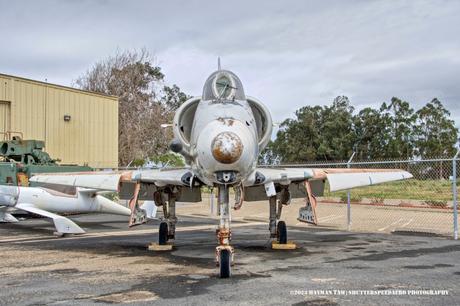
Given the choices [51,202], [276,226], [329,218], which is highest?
[51,202]

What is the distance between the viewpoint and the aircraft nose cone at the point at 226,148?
681 cm

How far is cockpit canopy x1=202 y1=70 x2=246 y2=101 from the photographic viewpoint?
8499mm

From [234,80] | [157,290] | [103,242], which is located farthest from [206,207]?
[157,290]

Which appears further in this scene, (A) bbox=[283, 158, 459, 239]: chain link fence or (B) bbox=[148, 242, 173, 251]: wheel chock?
(A) bbox=[283, 158, 459, 239]: chain link fence

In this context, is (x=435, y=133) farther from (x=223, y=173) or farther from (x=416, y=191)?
(x=223, y=173)

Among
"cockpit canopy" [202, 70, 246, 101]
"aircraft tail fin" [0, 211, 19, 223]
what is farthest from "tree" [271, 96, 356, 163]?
"cockpit canopy" [202, 70, 246, 101]

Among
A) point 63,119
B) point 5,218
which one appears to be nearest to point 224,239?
point 5,218

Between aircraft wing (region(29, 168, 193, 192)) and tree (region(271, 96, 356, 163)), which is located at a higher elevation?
tree (region(271, 96, 356, 163))

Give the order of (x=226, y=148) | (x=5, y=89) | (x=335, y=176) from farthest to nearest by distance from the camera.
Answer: (x=5, y=89), (x=335, y=176), (x=226, y=148)

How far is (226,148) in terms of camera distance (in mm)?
6797

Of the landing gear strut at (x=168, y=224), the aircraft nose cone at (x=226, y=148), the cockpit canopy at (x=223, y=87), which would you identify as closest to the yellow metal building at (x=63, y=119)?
the landing gear strut at (x=168, y=224)

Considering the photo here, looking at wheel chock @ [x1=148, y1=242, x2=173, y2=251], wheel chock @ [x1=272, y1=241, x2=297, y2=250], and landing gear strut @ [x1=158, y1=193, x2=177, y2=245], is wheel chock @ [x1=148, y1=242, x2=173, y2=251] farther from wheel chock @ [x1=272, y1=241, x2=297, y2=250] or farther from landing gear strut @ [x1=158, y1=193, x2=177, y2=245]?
wheel chock @ [x1=272, y1=241, x2=297, y2=250]

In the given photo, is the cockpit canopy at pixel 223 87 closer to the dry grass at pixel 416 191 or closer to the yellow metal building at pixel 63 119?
the dry grass at pixel 416 191

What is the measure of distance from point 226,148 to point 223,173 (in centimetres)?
74
